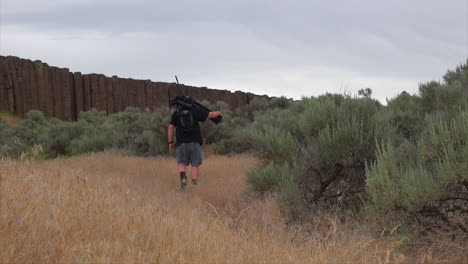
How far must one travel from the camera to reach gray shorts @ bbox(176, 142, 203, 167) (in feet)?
36.5

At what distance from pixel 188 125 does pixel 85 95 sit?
19.0m

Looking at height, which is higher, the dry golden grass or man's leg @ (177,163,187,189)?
the dry golden grass

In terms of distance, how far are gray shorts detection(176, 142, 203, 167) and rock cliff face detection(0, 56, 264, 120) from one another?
683 inches

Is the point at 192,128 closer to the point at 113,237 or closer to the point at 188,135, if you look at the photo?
the point at 188,135

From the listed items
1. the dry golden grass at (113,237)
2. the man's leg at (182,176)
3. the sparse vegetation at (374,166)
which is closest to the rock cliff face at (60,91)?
the sparse vegetation at (374,166)

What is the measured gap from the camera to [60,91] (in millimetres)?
27266

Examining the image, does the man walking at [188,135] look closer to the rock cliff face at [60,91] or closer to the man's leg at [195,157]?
the man's leg at [195,157]

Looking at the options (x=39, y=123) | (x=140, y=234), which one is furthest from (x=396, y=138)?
(x=39, y=123)

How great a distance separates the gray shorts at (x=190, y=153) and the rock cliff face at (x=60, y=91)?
56.9 feet

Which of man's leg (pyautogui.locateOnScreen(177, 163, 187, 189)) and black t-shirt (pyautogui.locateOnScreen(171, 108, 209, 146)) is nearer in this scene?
man's leg (pyautogui.locateOnScreen(177, 163, 187, 189))

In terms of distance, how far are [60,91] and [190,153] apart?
17980 millimetres

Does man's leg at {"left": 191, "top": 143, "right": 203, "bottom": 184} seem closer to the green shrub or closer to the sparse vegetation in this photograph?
the sparse vegetation

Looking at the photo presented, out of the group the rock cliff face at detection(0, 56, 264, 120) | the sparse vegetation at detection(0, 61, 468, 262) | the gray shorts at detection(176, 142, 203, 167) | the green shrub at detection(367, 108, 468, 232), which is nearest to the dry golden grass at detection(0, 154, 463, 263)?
the sparse vegetation at detection(0, 61, 468, 262)

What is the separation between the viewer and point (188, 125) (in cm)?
1095
